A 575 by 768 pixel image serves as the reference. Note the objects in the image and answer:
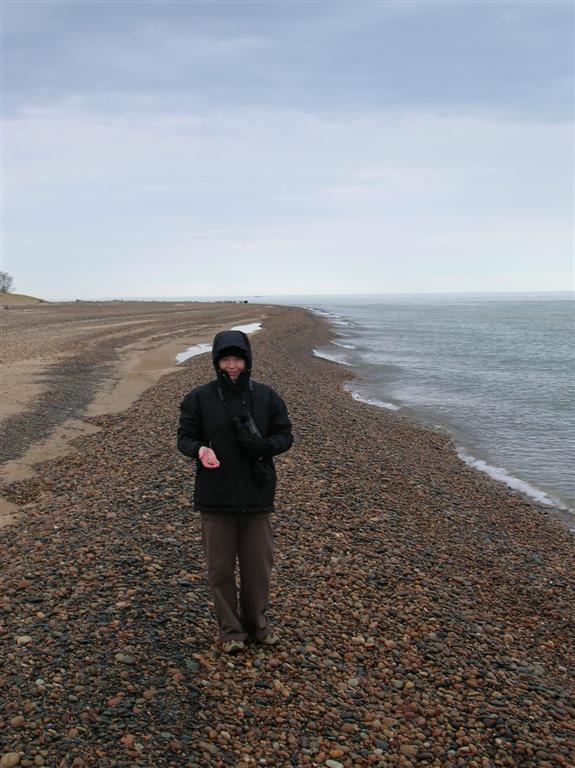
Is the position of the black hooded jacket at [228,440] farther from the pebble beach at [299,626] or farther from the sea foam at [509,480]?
the sea foam at [509,480]

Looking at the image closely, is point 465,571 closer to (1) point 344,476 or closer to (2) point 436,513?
(2) point 436,513

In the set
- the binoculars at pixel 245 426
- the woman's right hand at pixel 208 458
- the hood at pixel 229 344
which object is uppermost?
the hood at pixel 229 344

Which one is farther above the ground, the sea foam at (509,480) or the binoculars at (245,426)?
Answer: the binoculars at (245,426)

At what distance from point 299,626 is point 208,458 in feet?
7.08

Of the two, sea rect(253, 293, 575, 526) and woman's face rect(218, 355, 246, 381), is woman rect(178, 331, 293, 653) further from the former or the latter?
sea rect(253, 293, 575, 526)

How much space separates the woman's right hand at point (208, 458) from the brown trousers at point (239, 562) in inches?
19.0

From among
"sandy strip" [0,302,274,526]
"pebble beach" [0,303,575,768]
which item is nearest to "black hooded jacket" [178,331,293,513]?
"pebble beach" [0,303,575,768]

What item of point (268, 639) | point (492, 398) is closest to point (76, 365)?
point (492, 398)

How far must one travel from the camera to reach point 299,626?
6027 millimetres

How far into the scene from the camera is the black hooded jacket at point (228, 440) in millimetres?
5121

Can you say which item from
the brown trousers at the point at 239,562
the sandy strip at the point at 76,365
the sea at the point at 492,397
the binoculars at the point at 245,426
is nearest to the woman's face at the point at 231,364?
the binoculars at the point at 245,426

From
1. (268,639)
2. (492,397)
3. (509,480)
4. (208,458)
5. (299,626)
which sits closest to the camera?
(208,458)

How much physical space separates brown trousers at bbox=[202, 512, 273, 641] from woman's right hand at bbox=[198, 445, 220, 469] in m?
0.48

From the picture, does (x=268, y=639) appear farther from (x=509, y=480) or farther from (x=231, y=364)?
(x=509, y=480)
